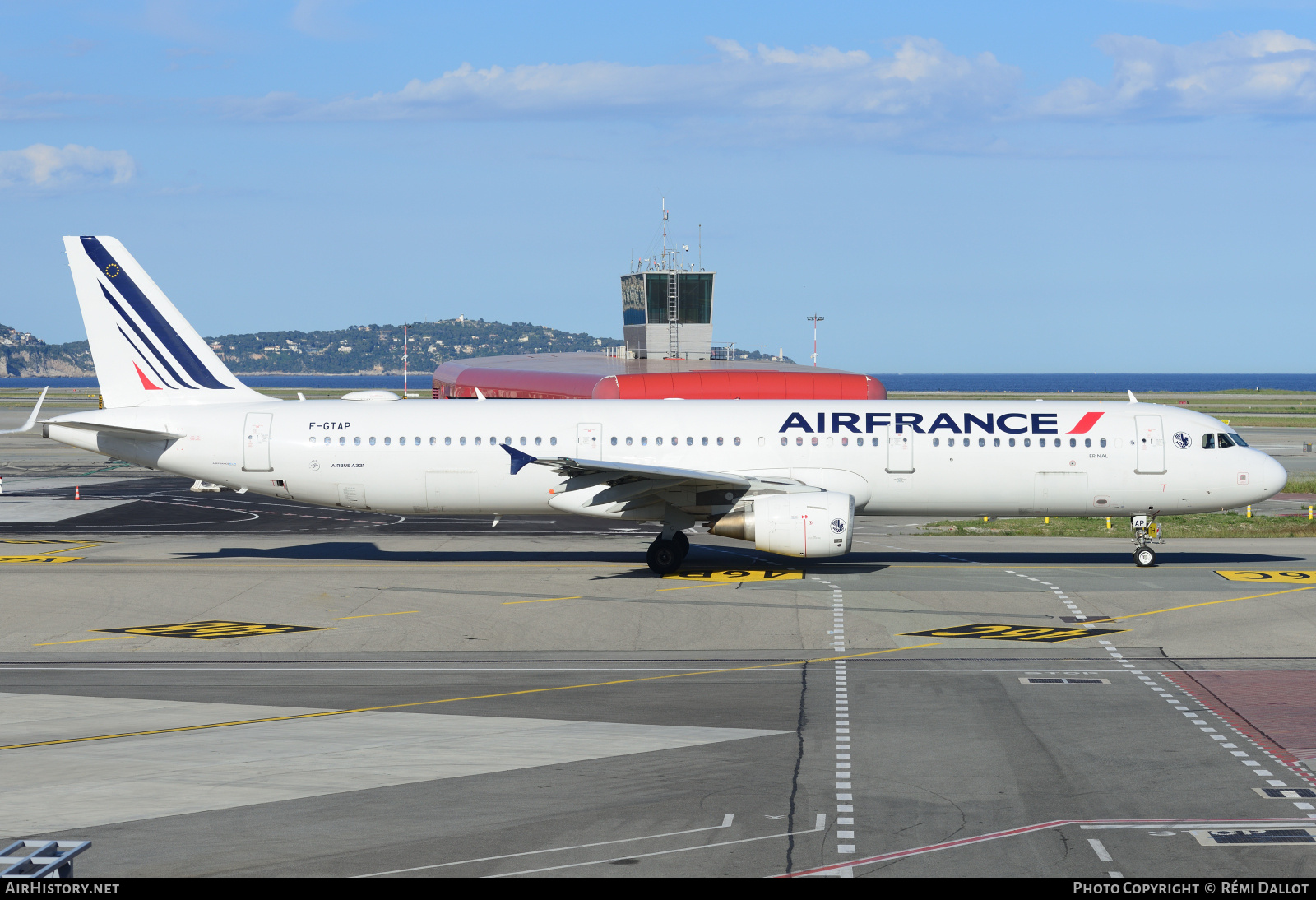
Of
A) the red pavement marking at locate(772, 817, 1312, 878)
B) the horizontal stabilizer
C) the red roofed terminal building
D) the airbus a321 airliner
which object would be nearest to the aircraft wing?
the airbus a321 airliner

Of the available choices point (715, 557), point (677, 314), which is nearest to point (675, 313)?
point (677, 314)

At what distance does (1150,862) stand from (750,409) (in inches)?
929

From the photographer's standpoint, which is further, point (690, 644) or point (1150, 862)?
point (690, 644)

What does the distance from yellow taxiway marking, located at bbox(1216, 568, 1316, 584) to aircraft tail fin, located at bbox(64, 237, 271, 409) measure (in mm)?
30201

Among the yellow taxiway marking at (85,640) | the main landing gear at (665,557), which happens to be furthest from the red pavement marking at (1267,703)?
the yellow taxiway marking at (85,640)

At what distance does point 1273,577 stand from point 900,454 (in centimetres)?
1123

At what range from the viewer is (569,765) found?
16.0m

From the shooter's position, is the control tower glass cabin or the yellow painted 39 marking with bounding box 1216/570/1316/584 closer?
the yellow painted 39 marking with bounding box 1216/570/1316/584

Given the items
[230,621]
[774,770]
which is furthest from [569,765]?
[230,621]

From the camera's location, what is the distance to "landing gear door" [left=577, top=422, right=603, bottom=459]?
34.4 meters

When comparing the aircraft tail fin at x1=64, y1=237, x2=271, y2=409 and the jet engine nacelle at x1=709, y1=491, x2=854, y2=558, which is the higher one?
the aircraft tail fin at x1=64, y1=237, x2=271, y2=409

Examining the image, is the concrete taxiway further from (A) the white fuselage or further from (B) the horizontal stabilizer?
(B) the horizontal stabilizer

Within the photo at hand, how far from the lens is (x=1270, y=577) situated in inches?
1299
